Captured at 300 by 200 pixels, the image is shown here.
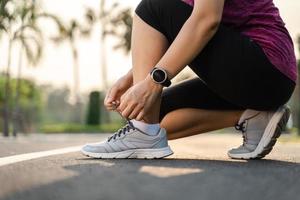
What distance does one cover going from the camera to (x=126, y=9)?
33375 mm

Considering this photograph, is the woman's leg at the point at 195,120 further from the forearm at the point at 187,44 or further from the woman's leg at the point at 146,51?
the forearm at the point at 187,44

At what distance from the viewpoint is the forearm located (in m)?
2.16

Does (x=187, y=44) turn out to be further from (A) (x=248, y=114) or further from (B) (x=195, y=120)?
(B) (x=195, y=120)

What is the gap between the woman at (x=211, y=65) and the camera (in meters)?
2.18

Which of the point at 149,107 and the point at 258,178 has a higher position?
the point at 149,107

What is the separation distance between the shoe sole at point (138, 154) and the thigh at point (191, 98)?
0.37m

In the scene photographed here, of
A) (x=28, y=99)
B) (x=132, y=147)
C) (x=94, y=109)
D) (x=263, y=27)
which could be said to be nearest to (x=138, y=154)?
(x=132, y=147)

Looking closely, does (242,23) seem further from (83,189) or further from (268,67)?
(83,189)

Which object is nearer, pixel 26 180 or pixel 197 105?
pixel 26 180

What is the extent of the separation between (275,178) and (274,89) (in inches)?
26.5

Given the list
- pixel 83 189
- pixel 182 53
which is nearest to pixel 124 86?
pixel 182 53

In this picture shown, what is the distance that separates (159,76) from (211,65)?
230 millimetres

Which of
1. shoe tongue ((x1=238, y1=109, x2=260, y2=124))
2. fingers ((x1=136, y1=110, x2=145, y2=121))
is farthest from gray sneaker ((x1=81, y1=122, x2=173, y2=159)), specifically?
shoe tongue ((x1=238, y1=109, x2=260, y2=124))

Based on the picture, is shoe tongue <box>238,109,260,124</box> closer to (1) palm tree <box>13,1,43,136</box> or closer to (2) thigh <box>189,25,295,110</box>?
(2) thigh <box>189,25,295,110</box>
